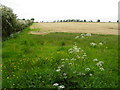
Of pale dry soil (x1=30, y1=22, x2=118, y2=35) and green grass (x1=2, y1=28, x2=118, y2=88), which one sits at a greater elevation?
pale dry soil (x1=30, y1=22, x2=118, y2=35)

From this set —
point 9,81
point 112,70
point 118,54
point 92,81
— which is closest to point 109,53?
point 118,54

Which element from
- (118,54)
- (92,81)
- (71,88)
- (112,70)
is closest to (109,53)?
(118,54)

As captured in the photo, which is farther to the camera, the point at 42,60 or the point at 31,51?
the point at 31,51

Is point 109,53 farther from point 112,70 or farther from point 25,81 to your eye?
point 25,81

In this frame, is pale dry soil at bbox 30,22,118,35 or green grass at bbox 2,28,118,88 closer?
green grass at bbox 2,28,118,88

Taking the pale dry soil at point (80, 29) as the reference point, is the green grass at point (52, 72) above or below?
below

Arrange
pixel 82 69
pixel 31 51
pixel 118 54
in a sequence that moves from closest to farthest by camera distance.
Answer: pixel 82 69, pixel 118 54, pixel 31 51

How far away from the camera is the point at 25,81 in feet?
37.2

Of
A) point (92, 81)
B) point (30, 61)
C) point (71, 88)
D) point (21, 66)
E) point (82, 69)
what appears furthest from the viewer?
point (30, 61)

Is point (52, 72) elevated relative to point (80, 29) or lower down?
lower down

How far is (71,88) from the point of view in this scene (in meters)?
10.5

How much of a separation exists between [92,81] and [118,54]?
728 cm

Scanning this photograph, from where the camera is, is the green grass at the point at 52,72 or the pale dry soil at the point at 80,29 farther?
the pale dry soil at the point at 80,29

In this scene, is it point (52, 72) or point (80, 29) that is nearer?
point (52, 72)
